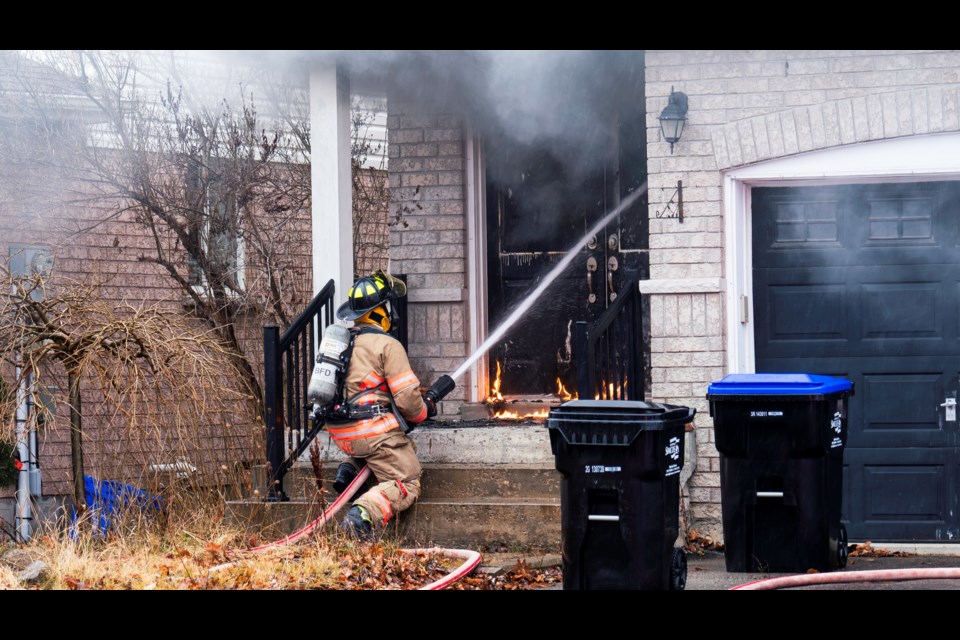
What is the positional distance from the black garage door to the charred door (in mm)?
1270

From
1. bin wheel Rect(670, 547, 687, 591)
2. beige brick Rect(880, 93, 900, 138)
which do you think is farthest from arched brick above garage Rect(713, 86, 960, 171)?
bin wheel Rect(670, 547, 687, 591)

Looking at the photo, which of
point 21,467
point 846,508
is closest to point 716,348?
point 846,508

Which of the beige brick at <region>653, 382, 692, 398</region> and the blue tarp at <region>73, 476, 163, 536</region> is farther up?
the beige brick at <region>653, 382, 692, 398</region>

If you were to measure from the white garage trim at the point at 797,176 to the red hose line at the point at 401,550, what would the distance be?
99.0 inches

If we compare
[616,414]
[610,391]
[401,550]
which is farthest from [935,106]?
[401,550]

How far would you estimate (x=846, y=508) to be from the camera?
8.08m

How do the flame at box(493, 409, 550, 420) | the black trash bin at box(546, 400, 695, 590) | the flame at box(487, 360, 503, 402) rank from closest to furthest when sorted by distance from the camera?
the black trash bin at box(546, 400, 695, 590), the flame at box(493, 409, 550, 420), the flame at box(487, 360, 503, 402)

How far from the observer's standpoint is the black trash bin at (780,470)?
652 centimetres

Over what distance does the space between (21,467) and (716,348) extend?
4.97 meters

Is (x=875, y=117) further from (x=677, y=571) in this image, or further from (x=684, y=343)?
(x=677, y=571)

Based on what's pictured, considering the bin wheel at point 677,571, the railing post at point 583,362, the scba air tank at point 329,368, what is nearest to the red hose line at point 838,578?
the bin wheel at point 677,571

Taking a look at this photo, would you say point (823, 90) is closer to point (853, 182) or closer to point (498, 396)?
point (853, 182)

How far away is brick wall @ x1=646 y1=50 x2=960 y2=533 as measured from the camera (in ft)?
25.9

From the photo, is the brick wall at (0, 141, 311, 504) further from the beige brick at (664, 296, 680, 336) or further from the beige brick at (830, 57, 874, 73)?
the beige brick at (830, 57, 874, 73)
